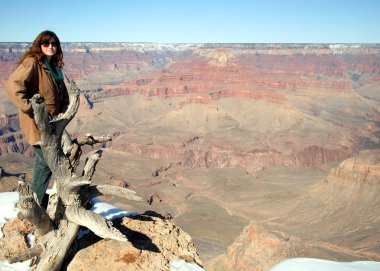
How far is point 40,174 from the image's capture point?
6.71 metres

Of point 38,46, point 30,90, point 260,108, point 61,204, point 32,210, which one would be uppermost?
point 38,46

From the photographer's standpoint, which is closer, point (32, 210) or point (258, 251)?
point (32, 210)

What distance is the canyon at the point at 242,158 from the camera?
37.6 m

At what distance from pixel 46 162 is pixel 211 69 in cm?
15165

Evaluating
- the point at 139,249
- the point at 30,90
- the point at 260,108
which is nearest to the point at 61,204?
the point at 139,249

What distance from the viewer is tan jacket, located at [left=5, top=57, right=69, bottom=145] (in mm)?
5664

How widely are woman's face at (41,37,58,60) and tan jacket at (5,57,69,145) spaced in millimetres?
216

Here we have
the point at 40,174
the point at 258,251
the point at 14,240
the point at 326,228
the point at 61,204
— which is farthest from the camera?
the point at 326,228

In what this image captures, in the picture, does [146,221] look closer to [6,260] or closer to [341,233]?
[6,260]

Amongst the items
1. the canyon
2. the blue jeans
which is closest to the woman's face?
the blue jeans

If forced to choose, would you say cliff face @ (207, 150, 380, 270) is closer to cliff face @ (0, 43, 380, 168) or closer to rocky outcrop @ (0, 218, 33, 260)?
rocky outcrop @ (0, 218, 33, 260)

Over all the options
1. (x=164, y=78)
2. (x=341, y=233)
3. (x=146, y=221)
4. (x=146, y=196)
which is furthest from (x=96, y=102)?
(x=146, y=221)

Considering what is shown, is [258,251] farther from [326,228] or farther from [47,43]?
[47,43]

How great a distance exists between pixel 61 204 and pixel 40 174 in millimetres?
691
